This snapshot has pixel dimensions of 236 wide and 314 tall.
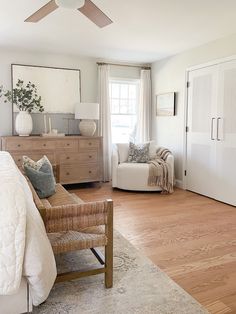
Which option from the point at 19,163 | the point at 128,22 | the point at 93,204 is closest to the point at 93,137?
the point at 19,163

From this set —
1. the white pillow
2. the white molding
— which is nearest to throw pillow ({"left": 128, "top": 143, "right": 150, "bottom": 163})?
the white pillow

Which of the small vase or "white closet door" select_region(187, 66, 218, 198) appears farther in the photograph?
the small vase

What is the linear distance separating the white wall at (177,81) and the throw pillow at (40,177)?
2.93 m

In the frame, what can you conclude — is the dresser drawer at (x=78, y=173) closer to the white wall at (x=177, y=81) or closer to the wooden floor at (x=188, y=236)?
the wooden floor at (x=188, y=236)

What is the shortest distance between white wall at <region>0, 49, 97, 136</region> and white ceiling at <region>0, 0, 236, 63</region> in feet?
0.91

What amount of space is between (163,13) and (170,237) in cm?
247

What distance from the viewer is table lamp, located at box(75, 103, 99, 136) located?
5195 millimetres

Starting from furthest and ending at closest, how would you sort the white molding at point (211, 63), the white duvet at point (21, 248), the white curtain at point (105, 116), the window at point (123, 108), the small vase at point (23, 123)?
1. the window at point (123, 108)
2. the white curtain at point (105, 116)
3. the small vase at point (23, 123)
4. the white molding at point (211, 63)
5. the white duvet at point (21, 248)

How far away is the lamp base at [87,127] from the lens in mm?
5328

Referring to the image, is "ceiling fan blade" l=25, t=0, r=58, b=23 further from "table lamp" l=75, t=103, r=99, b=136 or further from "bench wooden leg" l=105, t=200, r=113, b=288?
"table lamp" l=75, t=103, r=99, b=136

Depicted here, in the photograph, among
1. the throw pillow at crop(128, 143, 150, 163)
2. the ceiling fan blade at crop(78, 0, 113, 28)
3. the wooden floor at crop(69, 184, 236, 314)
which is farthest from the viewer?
the throw pillow at crop(128, 143, 150, 163)

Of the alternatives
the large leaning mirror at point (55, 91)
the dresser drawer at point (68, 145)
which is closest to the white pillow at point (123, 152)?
the dresser drawer at point (68, 145)

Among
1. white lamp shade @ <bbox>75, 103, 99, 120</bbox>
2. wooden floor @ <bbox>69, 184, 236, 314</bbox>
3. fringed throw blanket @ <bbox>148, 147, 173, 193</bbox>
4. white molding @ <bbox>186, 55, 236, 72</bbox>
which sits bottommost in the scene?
wooden floor @ <bbox>69, 184, 236, 314</bbox>

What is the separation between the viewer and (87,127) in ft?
17.5
